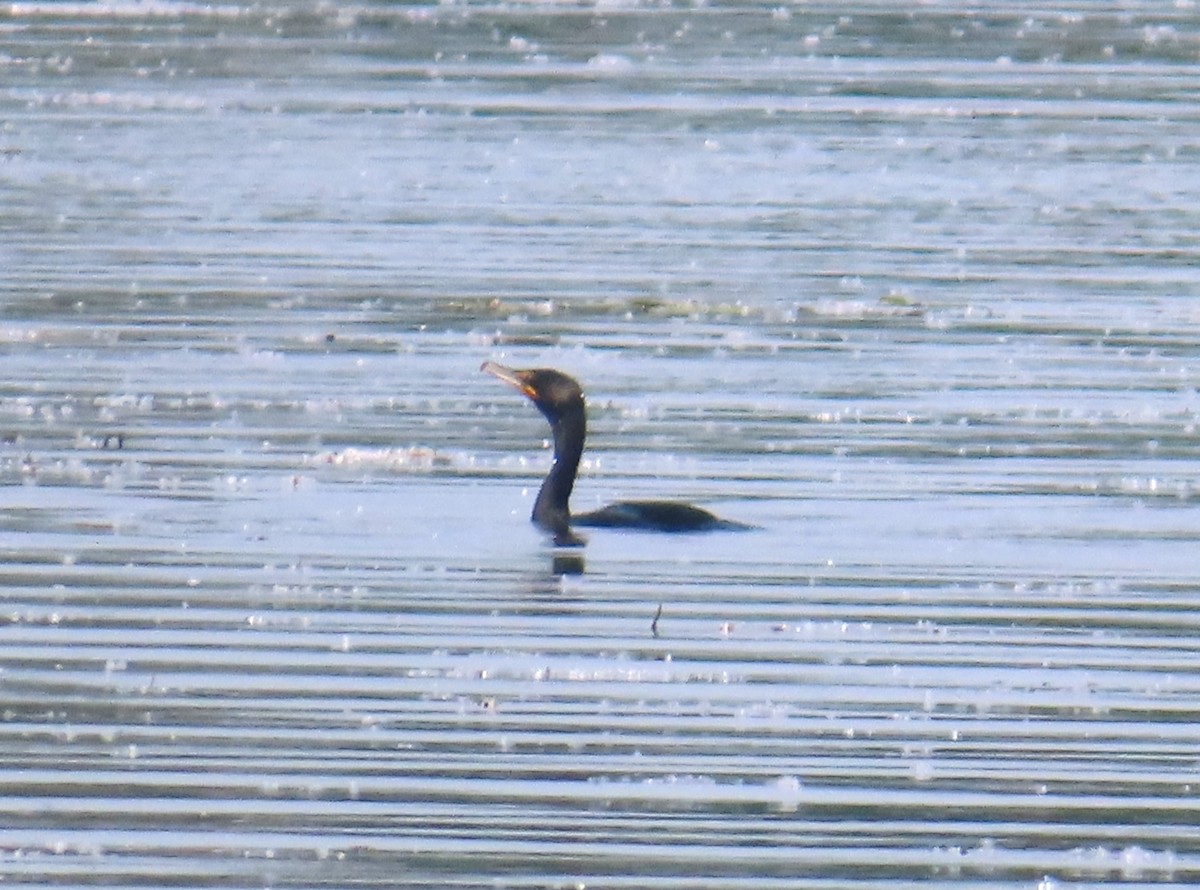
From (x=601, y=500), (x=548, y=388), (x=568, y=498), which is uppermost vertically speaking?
(x=548, y=388)

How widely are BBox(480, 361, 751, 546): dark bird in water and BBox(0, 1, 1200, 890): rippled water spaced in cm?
14

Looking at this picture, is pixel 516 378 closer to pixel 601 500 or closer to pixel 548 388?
pixel 548 388

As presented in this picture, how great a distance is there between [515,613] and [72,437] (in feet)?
14.0

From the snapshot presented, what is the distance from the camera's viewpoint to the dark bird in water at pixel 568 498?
525 inches

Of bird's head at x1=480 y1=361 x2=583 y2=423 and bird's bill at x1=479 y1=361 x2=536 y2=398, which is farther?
bird's bill at x1=479 y1=361 x2=536 y2=398

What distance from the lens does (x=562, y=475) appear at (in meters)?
13.9

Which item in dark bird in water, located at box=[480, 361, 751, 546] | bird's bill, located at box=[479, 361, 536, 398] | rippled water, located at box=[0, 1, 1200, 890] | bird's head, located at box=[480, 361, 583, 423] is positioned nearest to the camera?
rippled water, located at box=[0, 1, 1200, 890]

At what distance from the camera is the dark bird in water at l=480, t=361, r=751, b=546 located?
13.3m

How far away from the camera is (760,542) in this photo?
13289 mm

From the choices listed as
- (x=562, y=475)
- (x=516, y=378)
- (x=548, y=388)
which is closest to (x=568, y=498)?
(x=562, y=475)

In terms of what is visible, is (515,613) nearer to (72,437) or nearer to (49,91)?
(72,437)

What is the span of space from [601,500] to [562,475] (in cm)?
90

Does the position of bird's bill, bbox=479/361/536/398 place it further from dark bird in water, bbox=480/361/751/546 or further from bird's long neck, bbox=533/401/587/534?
bird's long neck, bbox=533/401/587/534

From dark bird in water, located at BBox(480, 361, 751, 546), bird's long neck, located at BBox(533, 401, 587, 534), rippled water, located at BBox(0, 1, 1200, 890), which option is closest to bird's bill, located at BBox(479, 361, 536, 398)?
dark bird in water, located at BBox(480, 361, 751, 546)
